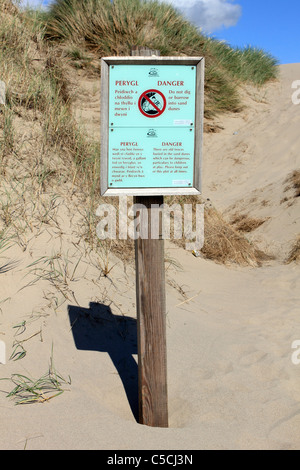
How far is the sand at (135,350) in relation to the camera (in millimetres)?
2406

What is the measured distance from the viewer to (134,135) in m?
2.51

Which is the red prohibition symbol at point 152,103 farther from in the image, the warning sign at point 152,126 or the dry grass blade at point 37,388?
the dry grass blade at point 37,388

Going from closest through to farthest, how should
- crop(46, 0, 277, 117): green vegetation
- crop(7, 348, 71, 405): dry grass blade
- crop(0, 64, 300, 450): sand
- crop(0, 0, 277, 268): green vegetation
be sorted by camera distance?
crop(0, 64, 300, 450): sand, crop(7, 348, 71, 405): dry grass blade, crop(0, 0, 277, 268): green vegetation, crop(46, 0, 277, 117): green vegetation

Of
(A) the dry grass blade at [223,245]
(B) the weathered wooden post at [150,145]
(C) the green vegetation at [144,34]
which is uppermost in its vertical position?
(C) the green vegetation at [144,34]

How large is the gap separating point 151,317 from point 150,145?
953 millimetres

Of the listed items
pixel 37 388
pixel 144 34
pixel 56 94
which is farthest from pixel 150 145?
pixel 144 34

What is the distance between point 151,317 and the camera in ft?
8.50

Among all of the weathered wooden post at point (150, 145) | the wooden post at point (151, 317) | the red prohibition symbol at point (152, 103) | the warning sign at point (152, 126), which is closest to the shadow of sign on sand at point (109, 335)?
the wooden post at point (151, 317)

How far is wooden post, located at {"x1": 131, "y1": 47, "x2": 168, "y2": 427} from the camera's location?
8.43 ft

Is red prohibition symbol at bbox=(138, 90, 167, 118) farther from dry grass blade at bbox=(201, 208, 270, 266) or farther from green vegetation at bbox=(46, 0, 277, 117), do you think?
green vegetation at bbox=(46, 0, 277, 117)

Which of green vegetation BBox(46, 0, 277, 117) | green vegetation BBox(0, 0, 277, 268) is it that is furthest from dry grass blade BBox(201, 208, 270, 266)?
green vegetation BBox(46, 0, 277, 117)

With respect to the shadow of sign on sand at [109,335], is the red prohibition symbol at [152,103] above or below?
above

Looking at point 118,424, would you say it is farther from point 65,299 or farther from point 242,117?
point 242,117
